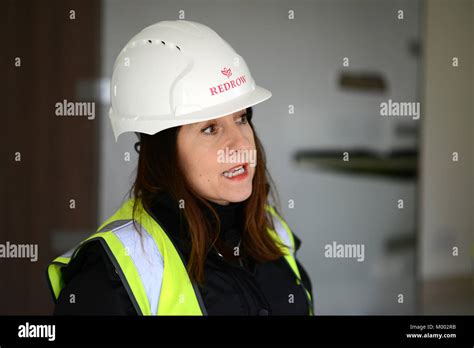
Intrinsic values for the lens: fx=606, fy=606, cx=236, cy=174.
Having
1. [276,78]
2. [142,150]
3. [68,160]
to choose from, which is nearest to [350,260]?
[276,78]

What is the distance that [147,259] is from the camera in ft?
4.40

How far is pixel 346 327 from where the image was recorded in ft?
5.41

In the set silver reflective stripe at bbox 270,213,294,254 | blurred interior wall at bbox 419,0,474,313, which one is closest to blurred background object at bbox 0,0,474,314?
blurred interior wall at bbox 419,0,474,313

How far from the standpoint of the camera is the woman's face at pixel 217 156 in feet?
4.74

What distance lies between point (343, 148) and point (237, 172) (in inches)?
73.9

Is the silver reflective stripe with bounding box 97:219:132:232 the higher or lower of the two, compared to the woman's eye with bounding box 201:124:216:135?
lower

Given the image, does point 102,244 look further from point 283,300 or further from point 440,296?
point 440,296

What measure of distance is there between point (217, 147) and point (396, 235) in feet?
6.69

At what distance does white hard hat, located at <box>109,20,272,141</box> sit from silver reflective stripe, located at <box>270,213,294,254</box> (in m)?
0.42

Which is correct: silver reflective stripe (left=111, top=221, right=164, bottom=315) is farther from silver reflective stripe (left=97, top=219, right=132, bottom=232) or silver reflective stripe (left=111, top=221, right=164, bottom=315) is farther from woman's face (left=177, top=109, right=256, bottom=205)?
woman's face (left=177, top=109, right=256, bottom=205)
